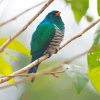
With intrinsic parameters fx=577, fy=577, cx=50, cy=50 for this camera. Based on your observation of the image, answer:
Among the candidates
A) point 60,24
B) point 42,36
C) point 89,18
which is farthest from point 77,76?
point 60,24

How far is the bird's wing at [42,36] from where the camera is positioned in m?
1.65

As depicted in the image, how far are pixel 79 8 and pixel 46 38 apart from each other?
584 mm

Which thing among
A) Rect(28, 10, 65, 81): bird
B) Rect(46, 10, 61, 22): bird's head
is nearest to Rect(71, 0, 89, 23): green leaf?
Rect(28, 10, 65, 81): bird

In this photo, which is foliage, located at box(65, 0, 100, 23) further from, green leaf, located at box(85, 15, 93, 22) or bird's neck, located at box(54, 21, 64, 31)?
bird's neck, located at box(54, 21, 64, 31)

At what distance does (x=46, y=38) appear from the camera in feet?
5.68

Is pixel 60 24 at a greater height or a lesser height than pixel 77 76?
lesser

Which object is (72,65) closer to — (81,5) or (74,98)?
(81,5)

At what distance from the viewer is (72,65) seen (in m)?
1.11

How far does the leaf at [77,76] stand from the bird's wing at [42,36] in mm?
522

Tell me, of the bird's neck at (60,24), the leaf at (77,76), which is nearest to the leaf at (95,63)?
the leaf at (77,76)

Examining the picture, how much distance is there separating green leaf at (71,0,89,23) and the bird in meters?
0.40

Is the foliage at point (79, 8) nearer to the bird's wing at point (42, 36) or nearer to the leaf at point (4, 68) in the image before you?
the leaf at point (4, 68)

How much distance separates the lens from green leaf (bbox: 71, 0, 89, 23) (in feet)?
3.75

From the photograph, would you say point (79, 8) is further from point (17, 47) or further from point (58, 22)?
point (58, 22)
